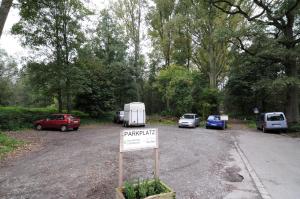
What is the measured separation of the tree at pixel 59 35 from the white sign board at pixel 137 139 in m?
19.9

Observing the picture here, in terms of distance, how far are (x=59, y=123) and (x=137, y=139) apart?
1747cm

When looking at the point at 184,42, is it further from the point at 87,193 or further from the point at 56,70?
the point at 87,193

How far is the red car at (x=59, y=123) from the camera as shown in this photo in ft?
66.8

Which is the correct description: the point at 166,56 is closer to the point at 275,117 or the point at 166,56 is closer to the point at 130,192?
the point at 275,117

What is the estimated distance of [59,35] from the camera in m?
24.2

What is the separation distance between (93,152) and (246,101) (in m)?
28.1

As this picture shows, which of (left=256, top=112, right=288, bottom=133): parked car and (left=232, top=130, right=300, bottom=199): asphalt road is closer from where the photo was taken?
(left=232, top=130, right=300, bottom=199): asphalt road

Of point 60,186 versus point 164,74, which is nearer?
point 60,186

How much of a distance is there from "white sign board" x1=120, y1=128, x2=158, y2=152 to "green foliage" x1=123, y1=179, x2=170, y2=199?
0.73 metres

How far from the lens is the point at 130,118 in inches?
941

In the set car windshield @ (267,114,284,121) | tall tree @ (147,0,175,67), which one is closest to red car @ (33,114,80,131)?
car windshield @ (267,114,284,121)

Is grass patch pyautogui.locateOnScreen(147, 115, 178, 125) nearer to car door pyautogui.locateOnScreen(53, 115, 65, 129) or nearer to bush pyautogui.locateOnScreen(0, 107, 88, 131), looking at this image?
car door pyautogui.locateOnScreen(53, 115, 65, 129)

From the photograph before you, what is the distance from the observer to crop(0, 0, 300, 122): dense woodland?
818 inches

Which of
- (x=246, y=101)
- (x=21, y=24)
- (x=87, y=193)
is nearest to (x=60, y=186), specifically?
(x=87, y=193)
